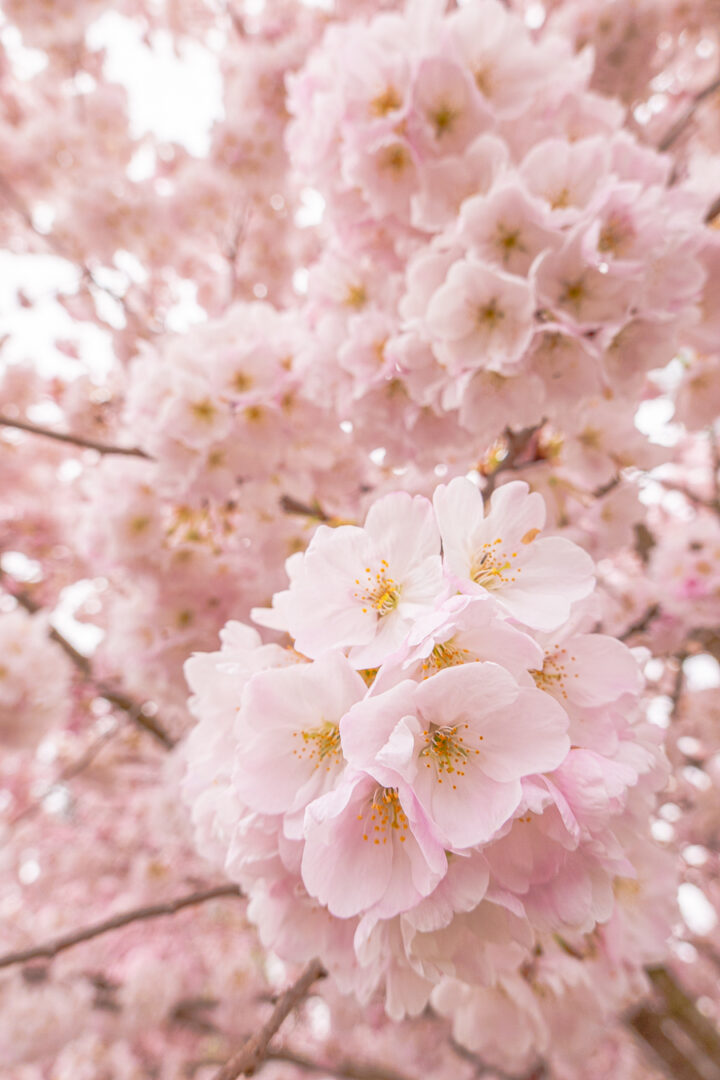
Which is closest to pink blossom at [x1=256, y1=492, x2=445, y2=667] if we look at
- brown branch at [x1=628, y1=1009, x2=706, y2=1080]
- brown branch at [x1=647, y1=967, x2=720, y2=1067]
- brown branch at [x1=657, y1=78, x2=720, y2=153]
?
brown branch at [x1=657, y1=78, x2=720, y2=153]

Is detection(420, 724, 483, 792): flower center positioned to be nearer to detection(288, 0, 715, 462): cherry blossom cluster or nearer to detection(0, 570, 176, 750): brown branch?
detection(288, 0, 715, 462): cherry blossom cluster

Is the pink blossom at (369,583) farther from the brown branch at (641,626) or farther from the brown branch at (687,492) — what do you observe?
the brown branch at (687,492)

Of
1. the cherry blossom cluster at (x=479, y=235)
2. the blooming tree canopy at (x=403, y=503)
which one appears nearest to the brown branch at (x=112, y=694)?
the blooming tree canopy at (x=403, y=503)

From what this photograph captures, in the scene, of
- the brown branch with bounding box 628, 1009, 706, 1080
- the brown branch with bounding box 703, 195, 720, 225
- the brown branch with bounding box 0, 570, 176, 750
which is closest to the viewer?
the brown branch with bounding box 703, 195, 720, 225

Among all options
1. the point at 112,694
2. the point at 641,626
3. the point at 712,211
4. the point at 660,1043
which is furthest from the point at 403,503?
the point at 660,1043

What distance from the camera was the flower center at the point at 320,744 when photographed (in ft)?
2.41

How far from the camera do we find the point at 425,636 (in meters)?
0.63

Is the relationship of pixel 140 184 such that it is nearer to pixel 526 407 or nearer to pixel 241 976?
pixel 526 407

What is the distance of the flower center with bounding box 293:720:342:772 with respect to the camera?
2.41 ft

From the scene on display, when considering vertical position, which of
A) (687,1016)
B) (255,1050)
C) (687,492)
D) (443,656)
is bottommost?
(687,1016)

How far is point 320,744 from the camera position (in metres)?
0.75

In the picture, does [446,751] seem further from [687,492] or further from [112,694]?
[112,694]

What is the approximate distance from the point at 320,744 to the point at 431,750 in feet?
0.44

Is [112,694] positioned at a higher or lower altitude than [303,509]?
lower
